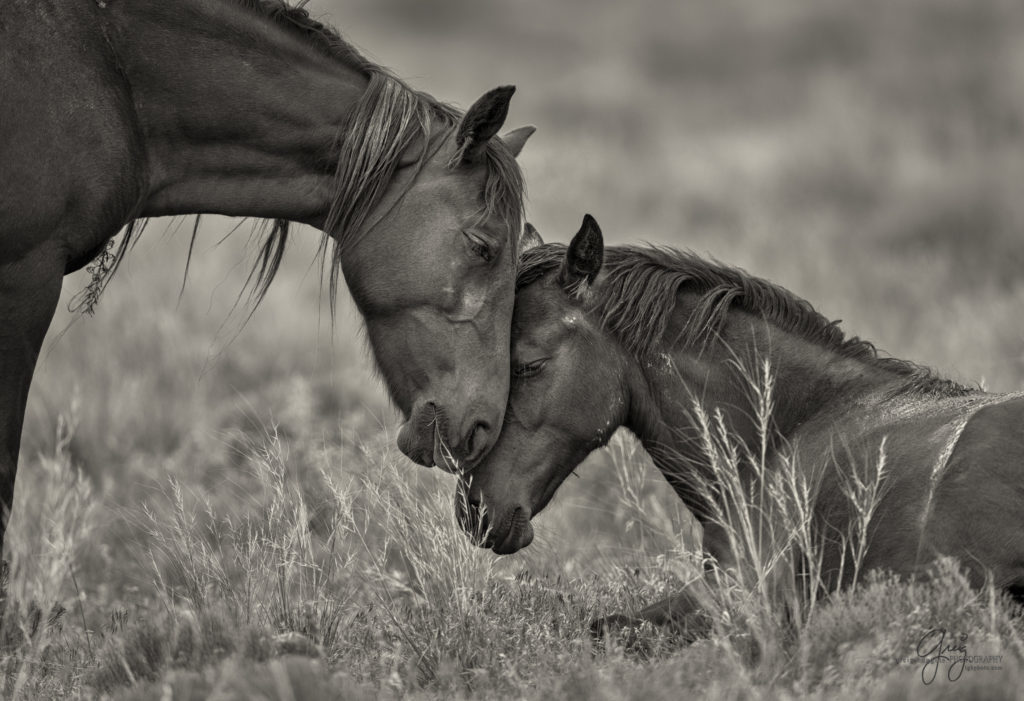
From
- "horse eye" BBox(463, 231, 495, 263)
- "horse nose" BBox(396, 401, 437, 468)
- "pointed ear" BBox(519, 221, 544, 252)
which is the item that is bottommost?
"horse nose" BBox(396, 401, 437, 468)

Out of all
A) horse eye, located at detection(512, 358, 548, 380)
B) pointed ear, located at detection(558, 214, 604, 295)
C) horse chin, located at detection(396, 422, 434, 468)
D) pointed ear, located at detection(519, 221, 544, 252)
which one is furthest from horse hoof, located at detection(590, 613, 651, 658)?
pointed ear, located at detection(519, 221, 544, 252)

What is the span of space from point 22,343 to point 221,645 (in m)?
1.22

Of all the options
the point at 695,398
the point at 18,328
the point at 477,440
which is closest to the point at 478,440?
the point at 477,440

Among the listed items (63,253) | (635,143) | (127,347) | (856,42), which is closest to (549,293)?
(63,253)

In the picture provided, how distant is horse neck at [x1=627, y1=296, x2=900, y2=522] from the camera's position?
5.65 meters

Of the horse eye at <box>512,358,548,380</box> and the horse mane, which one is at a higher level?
the horse mane

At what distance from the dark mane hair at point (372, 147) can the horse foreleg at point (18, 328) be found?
0.48m

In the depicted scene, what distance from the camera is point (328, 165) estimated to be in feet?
17.7

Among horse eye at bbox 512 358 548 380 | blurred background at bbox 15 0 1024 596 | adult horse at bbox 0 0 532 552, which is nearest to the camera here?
adult horse at bbox 0 0 532 552

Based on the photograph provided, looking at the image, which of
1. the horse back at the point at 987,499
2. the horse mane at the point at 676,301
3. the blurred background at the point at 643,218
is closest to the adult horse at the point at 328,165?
the blurred background at the point at 643,218

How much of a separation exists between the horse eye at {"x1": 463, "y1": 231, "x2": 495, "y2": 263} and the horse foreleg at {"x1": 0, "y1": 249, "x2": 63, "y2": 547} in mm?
1448

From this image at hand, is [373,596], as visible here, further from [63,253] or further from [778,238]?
[778,238]

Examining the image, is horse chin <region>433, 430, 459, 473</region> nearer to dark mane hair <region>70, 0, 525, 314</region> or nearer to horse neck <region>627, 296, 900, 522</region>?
dark mane hair <region>70, 0, 525, 314</region>

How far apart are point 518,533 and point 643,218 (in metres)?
12.4
